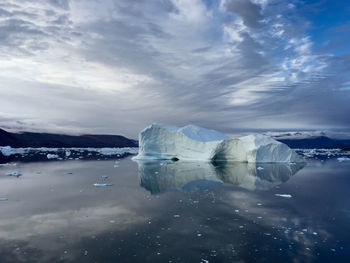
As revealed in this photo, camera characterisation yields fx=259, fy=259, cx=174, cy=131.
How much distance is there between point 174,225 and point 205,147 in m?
16.7

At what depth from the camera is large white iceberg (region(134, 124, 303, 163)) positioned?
20641 mm

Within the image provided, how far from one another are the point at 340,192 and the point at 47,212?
921 cm

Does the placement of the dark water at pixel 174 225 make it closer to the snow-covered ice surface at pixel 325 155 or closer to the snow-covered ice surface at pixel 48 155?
the snow-covered ice surface at pixel 48 155

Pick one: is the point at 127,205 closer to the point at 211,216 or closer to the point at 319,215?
the point at 211,216

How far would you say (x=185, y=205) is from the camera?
6910 millimetres

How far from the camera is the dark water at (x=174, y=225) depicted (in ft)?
12.9

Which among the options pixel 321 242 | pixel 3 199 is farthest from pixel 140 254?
pixel 3 199

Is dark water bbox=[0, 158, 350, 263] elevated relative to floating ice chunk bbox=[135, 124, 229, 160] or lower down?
lower down

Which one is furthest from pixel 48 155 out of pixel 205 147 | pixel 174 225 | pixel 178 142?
pixel 174 225

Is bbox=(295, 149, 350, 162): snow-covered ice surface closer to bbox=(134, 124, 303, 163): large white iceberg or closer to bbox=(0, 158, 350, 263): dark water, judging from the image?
bbox=(134, 124, 303, 163): large white iceberg

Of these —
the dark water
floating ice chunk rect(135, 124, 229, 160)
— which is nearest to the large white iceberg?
floating ice chunk rect(135, 124, 229, 160)

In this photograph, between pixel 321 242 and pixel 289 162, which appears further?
pixel 289 162

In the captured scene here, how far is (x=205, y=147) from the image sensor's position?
21.8 metres

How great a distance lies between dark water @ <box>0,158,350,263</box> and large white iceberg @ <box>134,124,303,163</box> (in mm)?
11603
